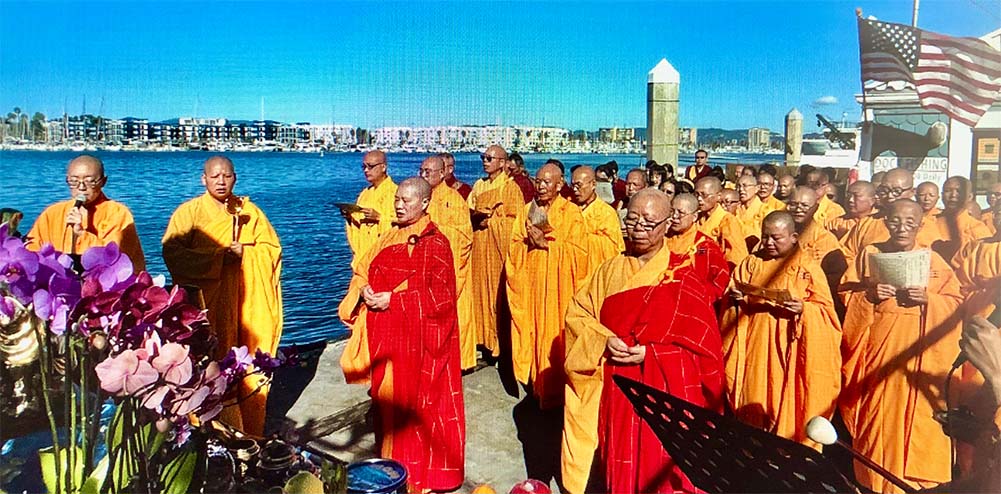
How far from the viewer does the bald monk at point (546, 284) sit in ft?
23.2

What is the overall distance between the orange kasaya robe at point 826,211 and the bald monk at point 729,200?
94 cm

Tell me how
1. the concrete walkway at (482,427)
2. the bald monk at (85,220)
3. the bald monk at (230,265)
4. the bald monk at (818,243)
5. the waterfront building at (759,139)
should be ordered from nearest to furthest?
1. the bald monk at (85,220)
2. the concrete walkway at (482,427)
3. the bald monk at (230,265)
4. the bald monk at (818,243)
5. the waterfront building at (759,139)

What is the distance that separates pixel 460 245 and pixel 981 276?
4.67 m

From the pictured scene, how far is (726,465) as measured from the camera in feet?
5.58

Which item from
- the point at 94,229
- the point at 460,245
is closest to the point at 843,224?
the point at 460,245

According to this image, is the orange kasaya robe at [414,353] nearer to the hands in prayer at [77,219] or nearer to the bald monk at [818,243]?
the hands in prayer at [77,219]

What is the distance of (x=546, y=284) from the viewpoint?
7145 mm

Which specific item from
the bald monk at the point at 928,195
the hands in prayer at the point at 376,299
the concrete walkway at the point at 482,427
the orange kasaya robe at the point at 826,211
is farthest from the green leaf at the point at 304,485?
the orange kasaya robe at the point at 826,211

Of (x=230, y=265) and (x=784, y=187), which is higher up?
(x=784, y=187)

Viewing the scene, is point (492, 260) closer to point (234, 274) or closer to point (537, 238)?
point (537, 238)

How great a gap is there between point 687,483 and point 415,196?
2481 millimetres

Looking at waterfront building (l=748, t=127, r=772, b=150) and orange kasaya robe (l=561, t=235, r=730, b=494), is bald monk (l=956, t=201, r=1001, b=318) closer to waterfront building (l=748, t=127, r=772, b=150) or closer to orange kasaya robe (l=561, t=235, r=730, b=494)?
orange kasaya robe (l=561, t=235, r=730, b=494)

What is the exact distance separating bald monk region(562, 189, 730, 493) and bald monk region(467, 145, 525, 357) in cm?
429

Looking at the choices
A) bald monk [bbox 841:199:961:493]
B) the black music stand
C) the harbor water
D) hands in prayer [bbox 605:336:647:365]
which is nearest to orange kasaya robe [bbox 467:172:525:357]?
the harbor water
